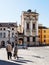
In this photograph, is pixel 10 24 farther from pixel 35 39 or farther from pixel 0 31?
pixel 35 39

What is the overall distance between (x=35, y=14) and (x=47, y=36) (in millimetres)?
17056

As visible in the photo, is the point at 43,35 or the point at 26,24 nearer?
the point at 26,24

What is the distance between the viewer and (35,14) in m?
83.7

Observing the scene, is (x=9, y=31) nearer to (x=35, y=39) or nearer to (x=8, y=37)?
(x=8, y=37)

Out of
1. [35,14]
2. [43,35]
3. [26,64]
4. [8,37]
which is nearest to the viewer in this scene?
[26,64]

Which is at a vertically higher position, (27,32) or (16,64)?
(16,64)

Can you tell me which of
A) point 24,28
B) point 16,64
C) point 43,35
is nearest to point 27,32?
point 24,28

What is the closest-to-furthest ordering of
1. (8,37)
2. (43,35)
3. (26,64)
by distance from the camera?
(26,64)
(8,37)
(43,35)

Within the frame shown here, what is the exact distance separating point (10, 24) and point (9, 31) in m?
3.54

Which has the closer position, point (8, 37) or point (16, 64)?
point (16, 64)

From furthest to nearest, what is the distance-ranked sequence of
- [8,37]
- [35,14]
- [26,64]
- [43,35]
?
[43,35] → [35,14] → [8,37] → [26,64]

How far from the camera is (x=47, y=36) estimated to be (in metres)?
97.4

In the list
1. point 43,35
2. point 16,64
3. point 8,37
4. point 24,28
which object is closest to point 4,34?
point 8,37

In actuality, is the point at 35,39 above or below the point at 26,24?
below
